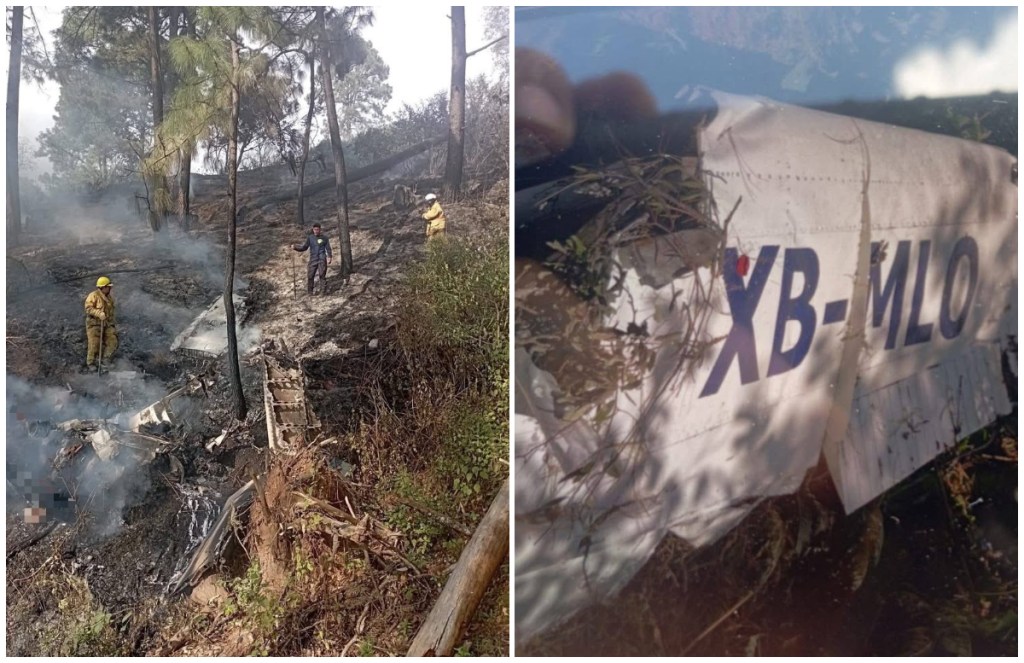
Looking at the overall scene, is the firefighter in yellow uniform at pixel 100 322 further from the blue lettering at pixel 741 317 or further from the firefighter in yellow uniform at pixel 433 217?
the blue lettering at pixel 741 317

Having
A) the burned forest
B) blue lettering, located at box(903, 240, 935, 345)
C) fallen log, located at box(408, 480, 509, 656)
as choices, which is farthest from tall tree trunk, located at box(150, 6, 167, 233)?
blue lettering, located at box(903, 240, 935, 345)

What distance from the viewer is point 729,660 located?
10.1 feet

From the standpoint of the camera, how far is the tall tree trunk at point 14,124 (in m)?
2.96

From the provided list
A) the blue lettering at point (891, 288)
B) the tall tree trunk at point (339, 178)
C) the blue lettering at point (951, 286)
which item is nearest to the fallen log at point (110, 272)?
the tall tree trunk at point (339, 178)

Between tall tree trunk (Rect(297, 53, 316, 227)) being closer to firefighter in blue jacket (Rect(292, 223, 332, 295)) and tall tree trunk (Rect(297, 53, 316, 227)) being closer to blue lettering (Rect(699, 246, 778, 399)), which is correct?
firefighter in blue jacket (Rect(292, 223, 332, 295))

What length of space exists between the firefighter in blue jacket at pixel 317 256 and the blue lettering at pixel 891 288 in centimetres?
242

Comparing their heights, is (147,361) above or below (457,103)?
below

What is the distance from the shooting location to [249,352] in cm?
304

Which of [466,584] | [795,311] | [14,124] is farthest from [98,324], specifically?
[795,311]

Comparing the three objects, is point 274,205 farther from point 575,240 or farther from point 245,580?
point 245,580

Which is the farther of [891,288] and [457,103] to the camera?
[891,288]

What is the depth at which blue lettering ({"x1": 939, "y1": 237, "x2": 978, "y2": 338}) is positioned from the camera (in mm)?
3148

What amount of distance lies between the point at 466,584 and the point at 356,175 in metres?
1.82

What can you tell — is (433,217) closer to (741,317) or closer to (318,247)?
(318,247)
